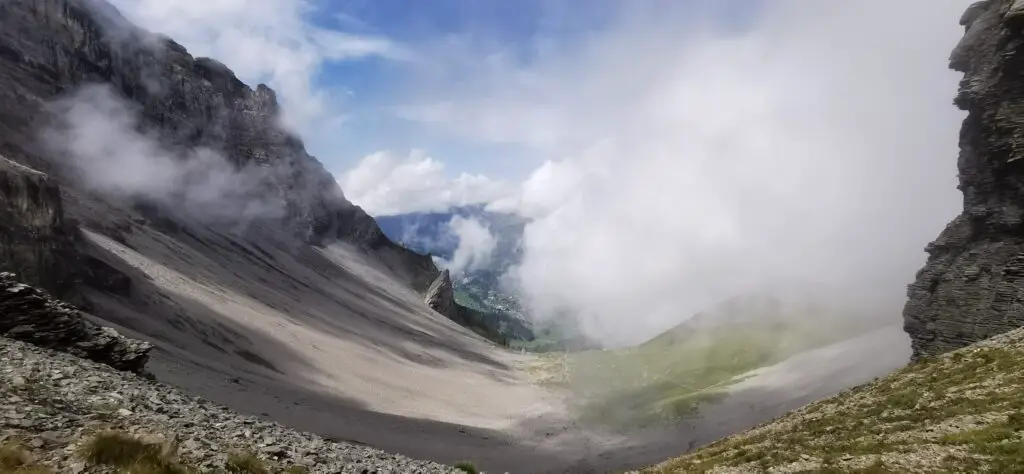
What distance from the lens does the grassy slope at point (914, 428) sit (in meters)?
23.0

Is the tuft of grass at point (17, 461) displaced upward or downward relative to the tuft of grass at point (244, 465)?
upward

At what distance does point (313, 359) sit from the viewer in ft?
394

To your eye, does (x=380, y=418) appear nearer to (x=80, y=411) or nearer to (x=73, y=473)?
(x=80, y=411)

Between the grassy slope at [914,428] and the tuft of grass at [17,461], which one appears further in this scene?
the grassy slope at [914,428]

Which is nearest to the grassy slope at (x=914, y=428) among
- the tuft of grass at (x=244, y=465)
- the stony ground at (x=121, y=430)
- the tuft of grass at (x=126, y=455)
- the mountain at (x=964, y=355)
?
the mountain at (x=964, y=355)

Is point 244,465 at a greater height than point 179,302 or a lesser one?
lesser

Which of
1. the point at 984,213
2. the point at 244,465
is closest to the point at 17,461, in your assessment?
the point at 244,465

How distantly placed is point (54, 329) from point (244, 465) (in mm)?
20396

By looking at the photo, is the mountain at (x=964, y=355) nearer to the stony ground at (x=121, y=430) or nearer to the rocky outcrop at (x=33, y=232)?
the stony ground at (x=121, y=430)

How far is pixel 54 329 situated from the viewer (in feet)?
105

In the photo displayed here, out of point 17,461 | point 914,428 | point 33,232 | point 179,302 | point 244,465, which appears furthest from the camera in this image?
point 179,302

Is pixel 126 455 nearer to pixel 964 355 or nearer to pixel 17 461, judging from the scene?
pixel 17 461

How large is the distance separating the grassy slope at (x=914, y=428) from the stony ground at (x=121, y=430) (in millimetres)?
17665

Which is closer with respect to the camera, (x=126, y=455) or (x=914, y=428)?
(x=126, y=455)
